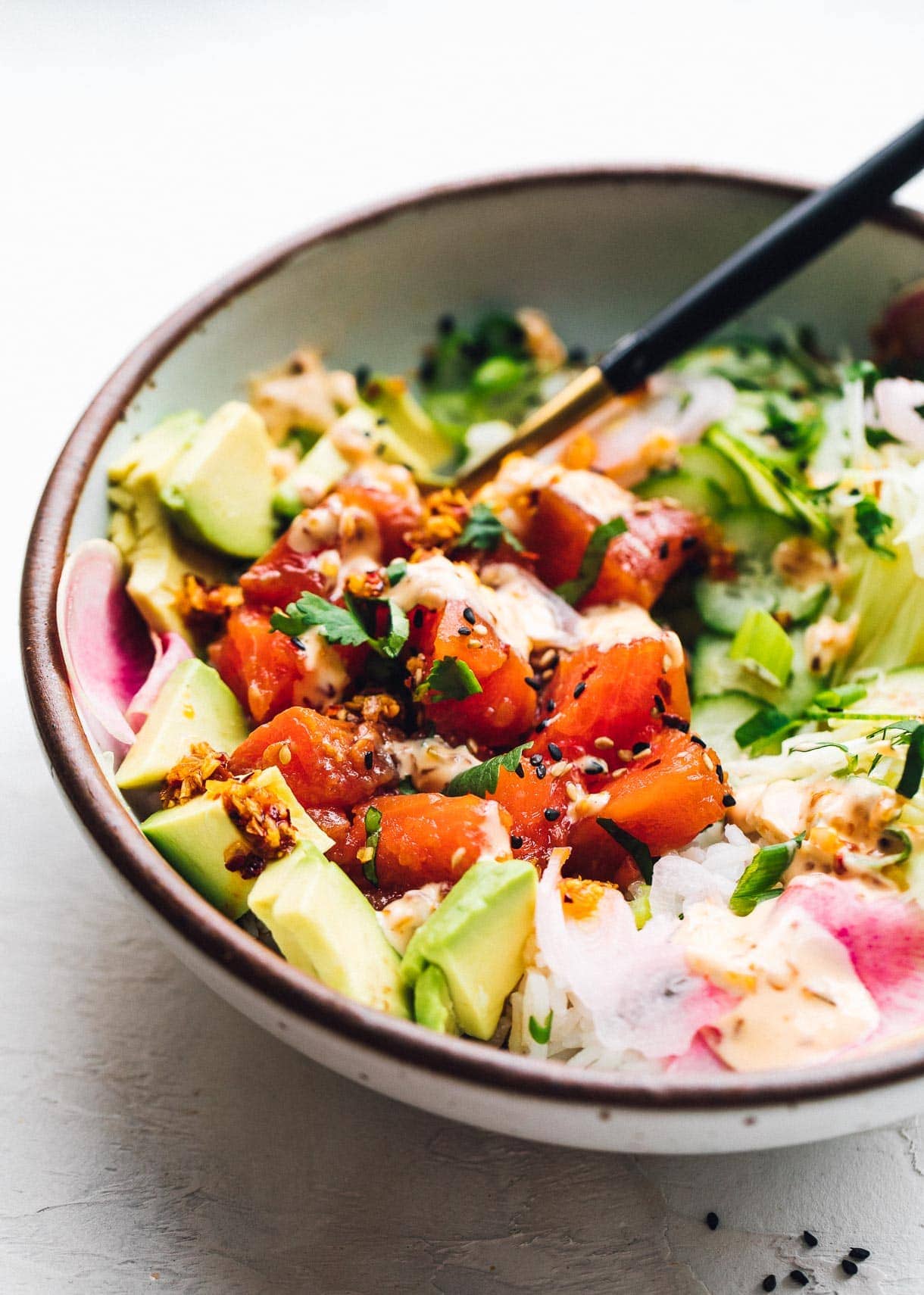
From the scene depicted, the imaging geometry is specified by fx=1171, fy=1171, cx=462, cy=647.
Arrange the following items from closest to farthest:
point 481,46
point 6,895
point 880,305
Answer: point 6,895 → point 880,305 → point 481,46

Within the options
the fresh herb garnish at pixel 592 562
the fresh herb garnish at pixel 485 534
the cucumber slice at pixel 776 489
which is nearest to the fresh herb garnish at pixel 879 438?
the cucumber slice at pixel 776 489

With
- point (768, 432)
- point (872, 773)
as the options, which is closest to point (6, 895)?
point (872, 773)

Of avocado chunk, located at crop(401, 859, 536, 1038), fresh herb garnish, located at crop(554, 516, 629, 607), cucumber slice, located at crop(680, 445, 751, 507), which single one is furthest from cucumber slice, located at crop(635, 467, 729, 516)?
avocado chunk, located at crop(401, 859, 536, 1038)

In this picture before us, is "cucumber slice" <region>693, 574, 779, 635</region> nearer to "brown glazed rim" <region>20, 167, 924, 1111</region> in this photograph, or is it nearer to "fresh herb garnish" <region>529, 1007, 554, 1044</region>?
"fresh herb garnish" <region>529, 1007, 554, 1044</region>

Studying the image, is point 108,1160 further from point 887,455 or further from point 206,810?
point 887,455

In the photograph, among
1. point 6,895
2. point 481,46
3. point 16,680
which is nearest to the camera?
point 6,895

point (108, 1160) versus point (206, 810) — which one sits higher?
point (206, 810)

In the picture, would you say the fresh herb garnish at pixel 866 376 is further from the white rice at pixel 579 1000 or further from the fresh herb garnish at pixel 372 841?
the fresh herb garnish at pixel 372 841
